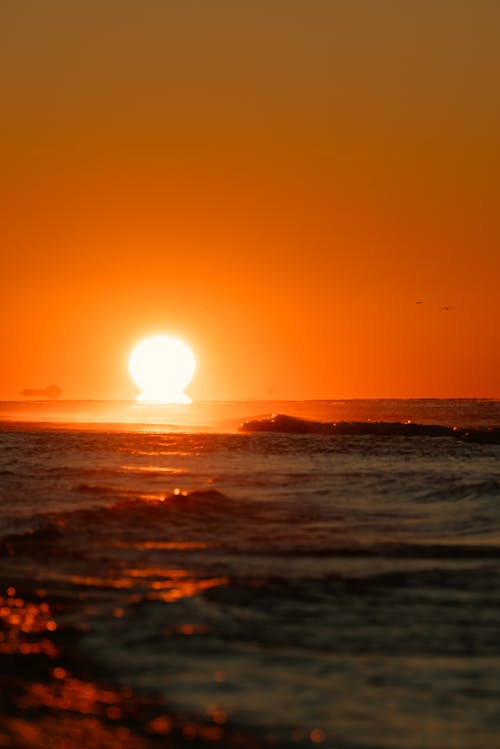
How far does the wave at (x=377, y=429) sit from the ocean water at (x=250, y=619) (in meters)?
44.4

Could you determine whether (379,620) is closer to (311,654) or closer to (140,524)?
(311,654)

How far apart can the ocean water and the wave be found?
44436mm

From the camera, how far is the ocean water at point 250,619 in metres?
9.95

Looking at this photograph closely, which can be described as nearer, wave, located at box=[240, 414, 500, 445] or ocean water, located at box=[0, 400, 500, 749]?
ocean water, located at box=[0, 400, 500, 749]

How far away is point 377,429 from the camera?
87.3 m

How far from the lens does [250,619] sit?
14414 millimetres

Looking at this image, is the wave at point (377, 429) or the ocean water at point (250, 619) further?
the wave at point (377, 429)

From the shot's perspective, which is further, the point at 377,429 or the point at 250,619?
the point at 377,429

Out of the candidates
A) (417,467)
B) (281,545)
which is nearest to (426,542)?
(281,545)

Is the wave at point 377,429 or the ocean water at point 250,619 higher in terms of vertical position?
the wave at point 377,429

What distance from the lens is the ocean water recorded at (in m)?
9.95

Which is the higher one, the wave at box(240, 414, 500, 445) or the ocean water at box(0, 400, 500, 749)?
the wave at box(240, 414, 500, 445)

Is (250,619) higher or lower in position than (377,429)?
lower

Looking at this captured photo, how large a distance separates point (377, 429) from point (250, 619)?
241ft
